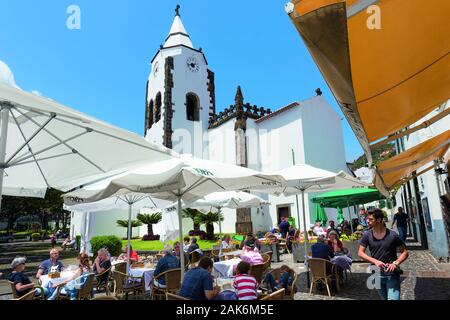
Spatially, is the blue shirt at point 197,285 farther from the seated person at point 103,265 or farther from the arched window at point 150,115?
the arched window at point 150,115

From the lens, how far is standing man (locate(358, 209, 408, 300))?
13.4ft

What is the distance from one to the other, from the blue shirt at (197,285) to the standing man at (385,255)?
2344 millimetres

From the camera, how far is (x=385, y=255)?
420cm

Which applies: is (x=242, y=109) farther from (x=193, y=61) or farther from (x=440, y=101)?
(x=440, y=101)

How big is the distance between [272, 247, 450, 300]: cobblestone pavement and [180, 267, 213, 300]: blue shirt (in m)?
3.48

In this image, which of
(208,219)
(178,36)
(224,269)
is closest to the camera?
(224,269)

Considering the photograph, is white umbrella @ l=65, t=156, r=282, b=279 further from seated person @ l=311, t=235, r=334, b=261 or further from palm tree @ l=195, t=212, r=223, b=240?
palm tree @ l=195, t=212, r=223, b=240

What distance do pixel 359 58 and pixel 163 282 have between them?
5.93 metres

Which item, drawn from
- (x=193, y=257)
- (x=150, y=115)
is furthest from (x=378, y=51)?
(x=150, y=115)

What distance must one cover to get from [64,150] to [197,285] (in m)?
3.34

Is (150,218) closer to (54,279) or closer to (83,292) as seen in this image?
(54,279)

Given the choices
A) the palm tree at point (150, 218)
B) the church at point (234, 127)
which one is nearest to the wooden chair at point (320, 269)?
the church at point (234, 127)

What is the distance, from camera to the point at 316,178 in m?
7.16

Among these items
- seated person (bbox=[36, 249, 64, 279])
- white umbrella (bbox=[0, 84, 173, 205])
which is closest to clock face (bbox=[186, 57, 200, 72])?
seated person (bbox=[36, 249, 64, 279])
